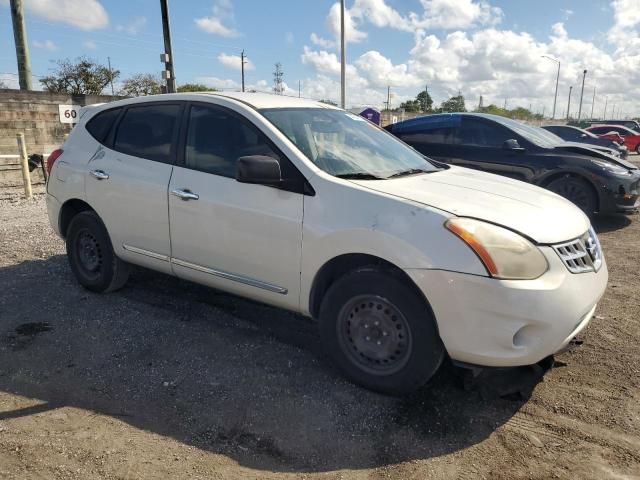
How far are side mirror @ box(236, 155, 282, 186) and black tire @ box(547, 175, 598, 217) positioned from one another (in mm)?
5852

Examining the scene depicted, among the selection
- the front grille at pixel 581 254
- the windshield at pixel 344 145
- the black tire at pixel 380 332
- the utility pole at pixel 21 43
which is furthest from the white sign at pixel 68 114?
the front grille at pixel 581 254

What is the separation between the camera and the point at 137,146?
4293 mm

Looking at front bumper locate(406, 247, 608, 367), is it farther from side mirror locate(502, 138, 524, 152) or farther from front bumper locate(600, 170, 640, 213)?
front bumper locate(600, 170, 640, 213)

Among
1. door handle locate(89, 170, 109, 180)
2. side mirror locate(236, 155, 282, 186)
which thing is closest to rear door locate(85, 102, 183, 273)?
door handle locate(89, 170, 109, 180)

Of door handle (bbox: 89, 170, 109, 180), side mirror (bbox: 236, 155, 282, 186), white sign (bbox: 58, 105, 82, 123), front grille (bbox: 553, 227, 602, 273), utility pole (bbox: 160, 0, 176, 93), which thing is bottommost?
front grille (bbox: 553, 227, 602, 273)

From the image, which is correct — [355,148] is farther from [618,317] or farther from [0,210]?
[0,210]

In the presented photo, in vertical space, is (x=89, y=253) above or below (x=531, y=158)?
below

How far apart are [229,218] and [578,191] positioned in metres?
6.16

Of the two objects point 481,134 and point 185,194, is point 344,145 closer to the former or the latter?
point 185,194

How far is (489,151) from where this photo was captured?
805cm

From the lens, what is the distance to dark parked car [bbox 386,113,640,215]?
7602 millimetres

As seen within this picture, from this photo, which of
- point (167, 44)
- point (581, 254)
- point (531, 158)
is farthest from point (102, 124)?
point (167, 44)


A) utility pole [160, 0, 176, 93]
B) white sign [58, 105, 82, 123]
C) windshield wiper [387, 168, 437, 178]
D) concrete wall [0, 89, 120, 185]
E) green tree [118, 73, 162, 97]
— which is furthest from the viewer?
green tree [118, 73, 162, 97]

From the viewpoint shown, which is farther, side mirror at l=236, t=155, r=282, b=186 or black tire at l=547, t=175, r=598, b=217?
black tire at l=547, t=175, r=598, b=217
